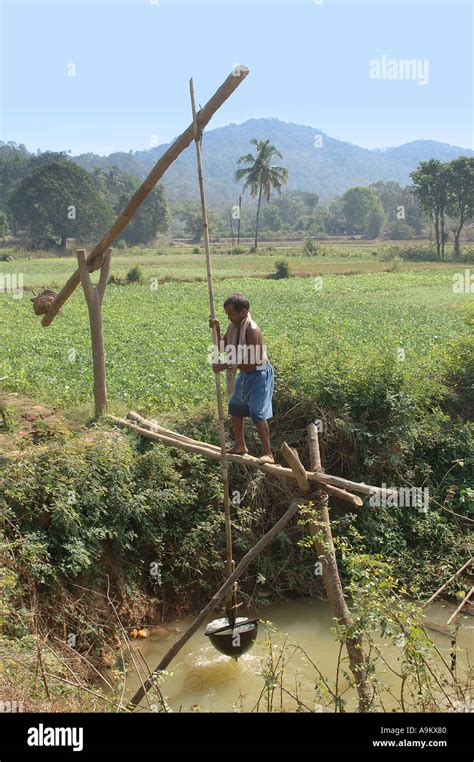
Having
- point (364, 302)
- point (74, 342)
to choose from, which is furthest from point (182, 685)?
point (364, 302)

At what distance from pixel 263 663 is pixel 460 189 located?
49666 millimetres

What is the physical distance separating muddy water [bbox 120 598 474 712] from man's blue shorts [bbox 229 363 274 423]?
2.00 m

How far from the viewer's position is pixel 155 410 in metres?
9.80

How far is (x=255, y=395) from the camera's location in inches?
279

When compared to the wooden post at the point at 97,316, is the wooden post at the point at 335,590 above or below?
below

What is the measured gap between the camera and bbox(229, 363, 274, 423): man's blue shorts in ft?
23.0

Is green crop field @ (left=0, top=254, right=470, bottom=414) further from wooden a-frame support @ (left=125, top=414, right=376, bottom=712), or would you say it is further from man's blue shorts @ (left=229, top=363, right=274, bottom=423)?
wooden a-frame support @ (left=125, top=414, right=376, bottom=712)

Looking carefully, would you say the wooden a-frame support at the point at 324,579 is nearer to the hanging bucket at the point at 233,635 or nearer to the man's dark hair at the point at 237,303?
the hanging bucket at the point at 233,635

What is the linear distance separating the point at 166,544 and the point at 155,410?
2.31 meters

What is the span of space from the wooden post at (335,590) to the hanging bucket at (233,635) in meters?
0.81

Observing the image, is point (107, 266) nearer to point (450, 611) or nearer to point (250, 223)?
point (450, 611)

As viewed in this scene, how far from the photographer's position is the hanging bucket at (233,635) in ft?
19.5

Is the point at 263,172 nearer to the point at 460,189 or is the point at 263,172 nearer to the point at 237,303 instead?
the point at 460,189

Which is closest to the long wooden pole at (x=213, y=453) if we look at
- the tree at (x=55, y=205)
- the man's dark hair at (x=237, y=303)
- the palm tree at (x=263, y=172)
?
the man's dark hair at (x=237, y=303)
